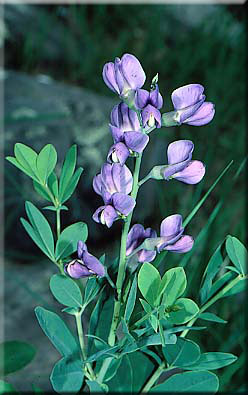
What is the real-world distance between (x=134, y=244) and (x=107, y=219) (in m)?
0.07

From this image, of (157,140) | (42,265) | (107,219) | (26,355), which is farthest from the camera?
(157,140)

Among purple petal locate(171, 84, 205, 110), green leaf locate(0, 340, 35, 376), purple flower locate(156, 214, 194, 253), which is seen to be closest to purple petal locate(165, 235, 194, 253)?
purple flower locate(156, 214, 194, 253)

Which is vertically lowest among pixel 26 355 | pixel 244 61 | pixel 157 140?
pixel 26 355

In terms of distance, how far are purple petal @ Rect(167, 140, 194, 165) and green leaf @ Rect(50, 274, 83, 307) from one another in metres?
0.14

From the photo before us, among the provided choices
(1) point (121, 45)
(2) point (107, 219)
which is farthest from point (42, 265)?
(1) point (121, 45)

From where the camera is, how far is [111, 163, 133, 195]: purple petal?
1.61 feet

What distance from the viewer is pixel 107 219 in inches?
19.4

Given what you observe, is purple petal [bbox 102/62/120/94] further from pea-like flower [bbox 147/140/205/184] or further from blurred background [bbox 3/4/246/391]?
blurred background [bbox 3/4/246/391]

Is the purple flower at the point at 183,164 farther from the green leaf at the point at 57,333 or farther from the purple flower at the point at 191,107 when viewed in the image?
the green leaf at the point at 57,333

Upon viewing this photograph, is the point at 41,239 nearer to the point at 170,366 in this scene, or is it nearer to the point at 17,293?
the point at 170,366

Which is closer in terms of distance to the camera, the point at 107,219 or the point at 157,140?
the point at 107,219

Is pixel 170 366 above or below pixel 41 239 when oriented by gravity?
below

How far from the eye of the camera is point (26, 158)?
1.89 ft

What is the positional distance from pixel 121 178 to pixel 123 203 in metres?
0.02
